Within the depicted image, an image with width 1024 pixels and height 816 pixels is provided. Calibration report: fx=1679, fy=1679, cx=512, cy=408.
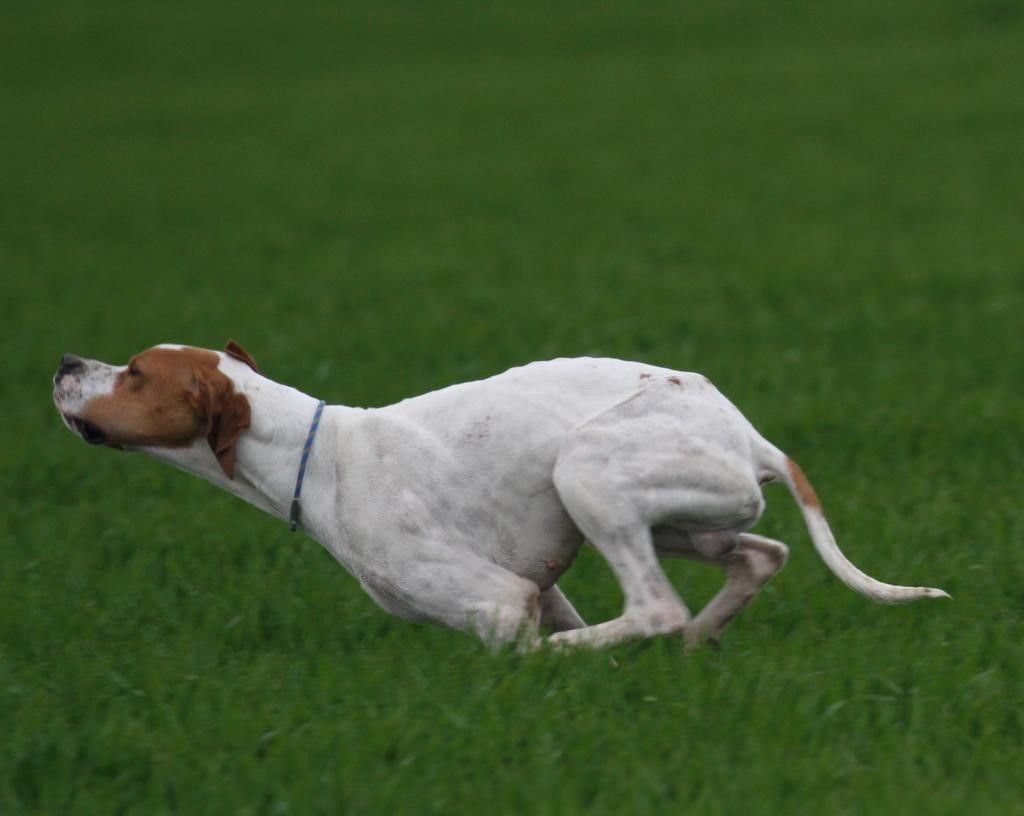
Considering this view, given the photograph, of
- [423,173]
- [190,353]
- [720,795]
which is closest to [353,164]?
Result: [423,173]

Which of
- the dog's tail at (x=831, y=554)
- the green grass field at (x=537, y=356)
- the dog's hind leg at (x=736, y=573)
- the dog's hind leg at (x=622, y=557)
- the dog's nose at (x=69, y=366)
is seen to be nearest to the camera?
the green grass field at (x=537, y=356)

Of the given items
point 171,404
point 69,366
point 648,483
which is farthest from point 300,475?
point 648,483

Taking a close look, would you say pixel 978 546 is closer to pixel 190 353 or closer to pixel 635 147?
pixel 190 353

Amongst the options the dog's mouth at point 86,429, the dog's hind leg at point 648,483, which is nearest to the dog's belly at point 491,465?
the dog's hind leg at point 648,483

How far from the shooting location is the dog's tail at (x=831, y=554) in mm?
5672

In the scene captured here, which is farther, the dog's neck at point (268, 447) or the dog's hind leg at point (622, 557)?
the dog's neck at point (268, 447)

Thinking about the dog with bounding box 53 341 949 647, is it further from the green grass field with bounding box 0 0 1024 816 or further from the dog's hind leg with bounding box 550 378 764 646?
the green grass field with bounding box 0 0 1024 816

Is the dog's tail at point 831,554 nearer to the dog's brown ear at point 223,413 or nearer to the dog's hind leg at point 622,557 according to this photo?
the dog's hind leg at point 622,557

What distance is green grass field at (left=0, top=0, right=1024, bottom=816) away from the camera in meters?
4.96

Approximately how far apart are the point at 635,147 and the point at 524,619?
16796 millimetres

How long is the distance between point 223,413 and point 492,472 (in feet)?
3.11

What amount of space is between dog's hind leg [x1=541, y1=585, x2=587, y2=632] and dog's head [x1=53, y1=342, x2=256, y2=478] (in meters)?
1.27

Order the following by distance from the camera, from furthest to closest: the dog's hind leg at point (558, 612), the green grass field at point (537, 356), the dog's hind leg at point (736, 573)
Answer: the dog's hind leg at point (558, 612), the dog's hind leg at point (736, 573), the green grass field at point (537, 356)

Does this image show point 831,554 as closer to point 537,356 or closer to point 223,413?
point 223,413
